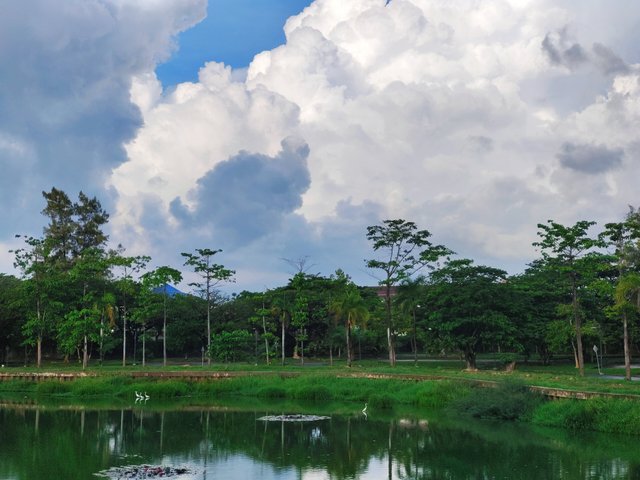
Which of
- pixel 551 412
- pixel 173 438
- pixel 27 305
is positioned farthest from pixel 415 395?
pixel 27 305

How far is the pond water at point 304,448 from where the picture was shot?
21344 millimetres

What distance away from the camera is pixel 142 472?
66.0 ft

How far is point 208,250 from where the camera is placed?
189ft

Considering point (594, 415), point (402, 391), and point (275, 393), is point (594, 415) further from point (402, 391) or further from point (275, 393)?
point (275, 393)

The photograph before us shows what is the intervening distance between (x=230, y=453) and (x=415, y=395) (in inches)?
624

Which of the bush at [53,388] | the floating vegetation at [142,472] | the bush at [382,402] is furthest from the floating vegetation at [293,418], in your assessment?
the bush at [53,388]

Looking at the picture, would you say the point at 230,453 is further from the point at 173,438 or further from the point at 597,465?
the point at 597,465

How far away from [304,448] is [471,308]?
2825 centimetres

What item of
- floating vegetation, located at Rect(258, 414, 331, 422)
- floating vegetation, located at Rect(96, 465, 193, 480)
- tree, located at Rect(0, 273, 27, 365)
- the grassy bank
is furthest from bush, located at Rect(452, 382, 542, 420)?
tree, located at Rect(0, 273, 27, 365)

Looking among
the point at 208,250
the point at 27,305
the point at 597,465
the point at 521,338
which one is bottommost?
the point at 597,465

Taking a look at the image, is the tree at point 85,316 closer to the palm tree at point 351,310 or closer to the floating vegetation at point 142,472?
the palm tree at point 351,310

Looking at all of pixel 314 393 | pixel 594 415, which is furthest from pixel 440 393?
pixel 594 415

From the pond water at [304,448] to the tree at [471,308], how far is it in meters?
17.6

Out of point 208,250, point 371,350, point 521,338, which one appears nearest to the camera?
point 521,338
